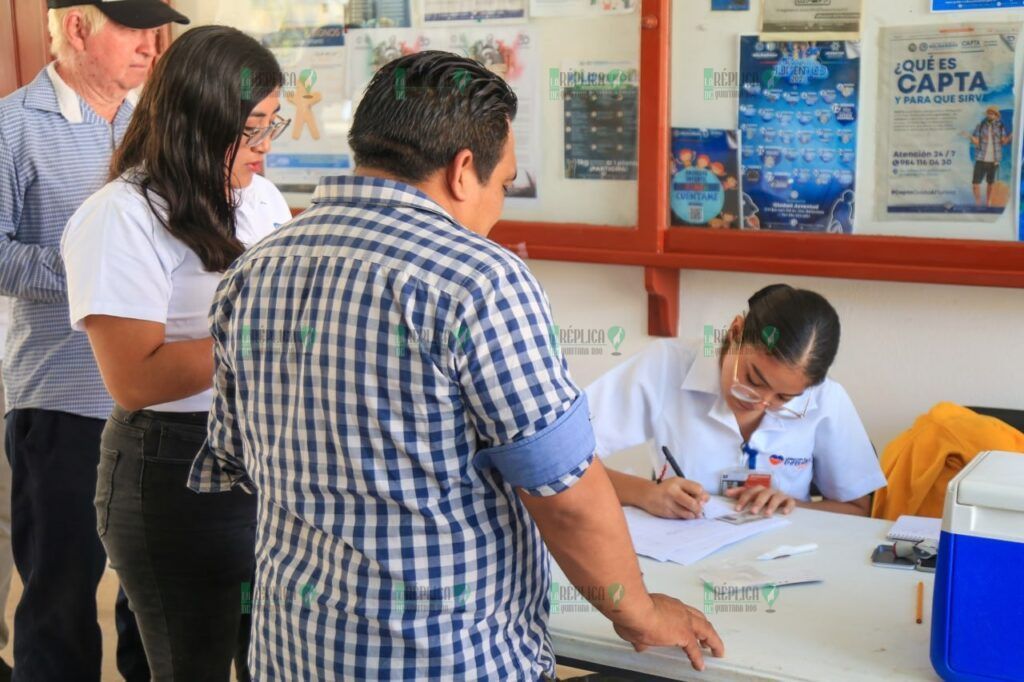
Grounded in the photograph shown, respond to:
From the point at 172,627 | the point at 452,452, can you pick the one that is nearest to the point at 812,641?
the point at 452,452

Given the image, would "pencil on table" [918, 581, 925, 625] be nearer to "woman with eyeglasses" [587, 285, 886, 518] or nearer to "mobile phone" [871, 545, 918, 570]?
"mobile phone" [871, 545, 918, 570]

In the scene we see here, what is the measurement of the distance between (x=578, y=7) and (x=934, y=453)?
1.58m

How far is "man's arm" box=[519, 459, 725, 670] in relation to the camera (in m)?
1.18

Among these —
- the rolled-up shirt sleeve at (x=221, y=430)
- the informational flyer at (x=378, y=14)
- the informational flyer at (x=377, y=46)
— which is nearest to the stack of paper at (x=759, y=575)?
the rolled-up shirt sleeve at (x=221, y=430)

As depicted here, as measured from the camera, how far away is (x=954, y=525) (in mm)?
1316

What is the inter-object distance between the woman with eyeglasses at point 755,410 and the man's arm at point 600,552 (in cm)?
83

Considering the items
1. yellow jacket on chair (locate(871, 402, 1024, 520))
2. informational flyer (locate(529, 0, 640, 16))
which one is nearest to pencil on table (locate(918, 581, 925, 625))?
yellow jacket on chair (locate(871, 402, 1024, 520))

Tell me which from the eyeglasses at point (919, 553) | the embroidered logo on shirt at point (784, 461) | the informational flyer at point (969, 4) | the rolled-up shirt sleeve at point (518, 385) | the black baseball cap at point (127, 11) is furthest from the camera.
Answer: the informational flyer at point (969, 4)

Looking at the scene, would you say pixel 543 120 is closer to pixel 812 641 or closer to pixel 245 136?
pixel 245 136

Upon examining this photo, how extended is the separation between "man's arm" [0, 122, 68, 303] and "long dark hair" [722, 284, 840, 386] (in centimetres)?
145

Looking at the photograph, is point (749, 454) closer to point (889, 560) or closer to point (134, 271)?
point (889, 560)

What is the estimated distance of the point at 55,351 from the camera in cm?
→ 232

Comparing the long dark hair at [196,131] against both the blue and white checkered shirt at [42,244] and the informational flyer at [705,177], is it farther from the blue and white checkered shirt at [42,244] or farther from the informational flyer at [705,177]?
the informational flyer at [705,177]

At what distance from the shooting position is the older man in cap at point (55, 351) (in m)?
2.30
